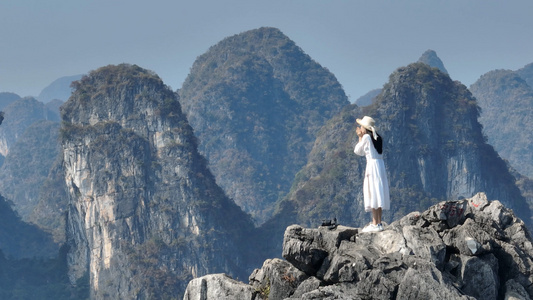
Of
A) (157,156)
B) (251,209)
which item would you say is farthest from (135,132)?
(251,209)

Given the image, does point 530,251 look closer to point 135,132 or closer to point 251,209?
point 135,132

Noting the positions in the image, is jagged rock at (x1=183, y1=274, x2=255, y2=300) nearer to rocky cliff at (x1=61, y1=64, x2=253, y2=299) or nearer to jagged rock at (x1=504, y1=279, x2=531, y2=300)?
jagged rock at (x1=504, y1=279, x2=531, y2=300)

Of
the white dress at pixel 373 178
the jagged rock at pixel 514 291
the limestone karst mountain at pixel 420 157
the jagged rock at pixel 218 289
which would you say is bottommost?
the jagged rock at pixel 514 291

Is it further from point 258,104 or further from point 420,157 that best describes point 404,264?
point 258,104

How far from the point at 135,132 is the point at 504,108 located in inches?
5024

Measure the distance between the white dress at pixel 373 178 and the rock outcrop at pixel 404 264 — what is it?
0.55m

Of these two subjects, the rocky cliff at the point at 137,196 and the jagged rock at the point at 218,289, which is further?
the rocky cliff at the point at 137,196

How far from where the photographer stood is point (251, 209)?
152250 millimetres

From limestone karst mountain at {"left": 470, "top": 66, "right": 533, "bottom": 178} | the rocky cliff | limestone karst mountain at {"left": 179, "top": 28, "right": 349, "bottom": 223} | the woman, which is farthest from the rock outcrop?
limestone karst mountain at {"left": 470, "top": 66, "right": 533, "bottom": 178}

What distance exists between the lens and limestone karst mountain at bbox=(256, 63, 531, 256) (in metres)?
102

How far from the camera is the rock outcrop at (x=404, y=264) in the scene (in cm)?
1360

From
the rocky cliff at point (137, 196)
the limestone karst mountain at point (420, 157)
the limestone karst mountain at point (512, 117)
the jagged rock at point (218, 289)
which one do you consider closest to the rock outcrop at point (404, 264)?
the jagged rock at point (218, 289)

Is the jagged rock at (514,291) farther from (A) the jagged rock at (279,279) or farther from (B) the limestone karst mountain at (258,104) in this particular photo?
(B) the limestone karst mountain at (258,104)

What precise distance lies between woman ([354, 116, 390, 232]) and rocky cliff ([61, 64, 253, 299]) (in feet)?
223
